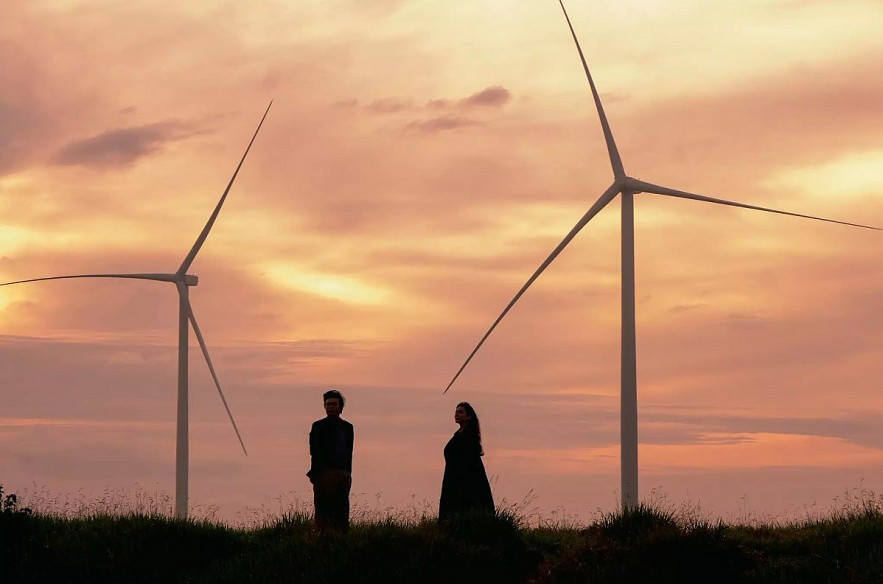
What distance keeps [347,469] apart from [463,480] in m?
2.52

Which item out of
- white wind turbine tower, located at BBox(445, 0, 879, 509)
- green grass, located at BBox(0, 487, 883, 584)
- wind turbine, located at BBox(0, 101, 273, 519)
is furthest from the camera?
wind turbine, located at BBox(0, 101, 273, 519)

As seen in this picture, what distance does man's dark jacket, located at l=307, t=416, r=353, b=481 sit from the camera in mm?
25172

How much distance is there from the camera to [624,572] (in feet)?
78.3

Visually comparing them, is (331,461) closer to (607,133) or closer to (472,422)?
(472,422)

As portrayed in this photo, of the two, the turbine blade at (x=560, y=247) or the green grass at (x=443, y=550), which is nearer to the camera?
the green grass at (x=443, y=550)

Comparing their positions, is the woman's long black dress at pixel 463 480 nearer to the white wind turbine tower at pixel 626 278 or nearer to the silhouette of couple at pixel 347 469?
the silhouette of couple at pixel 347 469

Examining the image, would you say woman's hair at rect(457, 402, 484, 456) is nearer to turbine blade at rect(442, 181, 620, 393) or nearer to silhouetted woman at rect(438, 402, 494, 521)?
silhouetted woman at rect(438, 402, 494, 521)

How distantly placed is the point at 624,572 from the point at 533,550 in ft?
10.4

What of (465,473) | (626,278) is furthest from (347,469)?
(626,278)

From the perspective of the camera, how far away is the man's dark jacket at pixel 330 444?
25.2 metres

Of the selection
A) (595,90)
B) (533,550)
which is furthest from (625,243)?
(533,550)

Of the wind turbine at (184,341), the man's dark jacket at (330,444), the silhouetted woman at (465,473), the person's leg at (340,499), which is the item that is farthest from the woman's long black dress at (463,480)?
the wind turbine at (184,341)

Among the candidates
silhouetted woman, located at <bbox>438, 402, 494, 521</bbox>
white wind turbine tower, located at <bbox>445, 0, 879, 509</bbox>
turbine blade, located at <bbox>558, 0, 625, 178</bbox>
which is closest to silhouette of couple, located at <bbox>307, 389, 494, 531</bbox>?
silhouetted woman, located at <bbox>438, 402, 494, 521</bbox>

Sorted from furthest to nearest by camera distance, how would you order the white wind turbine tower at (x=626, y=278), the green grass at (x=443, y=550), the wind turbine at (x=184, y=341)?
the wind turbine at (x=184, y=341), the white wind turbine tower at (x=626, y=278), the green grass at (x=443, y=550)
